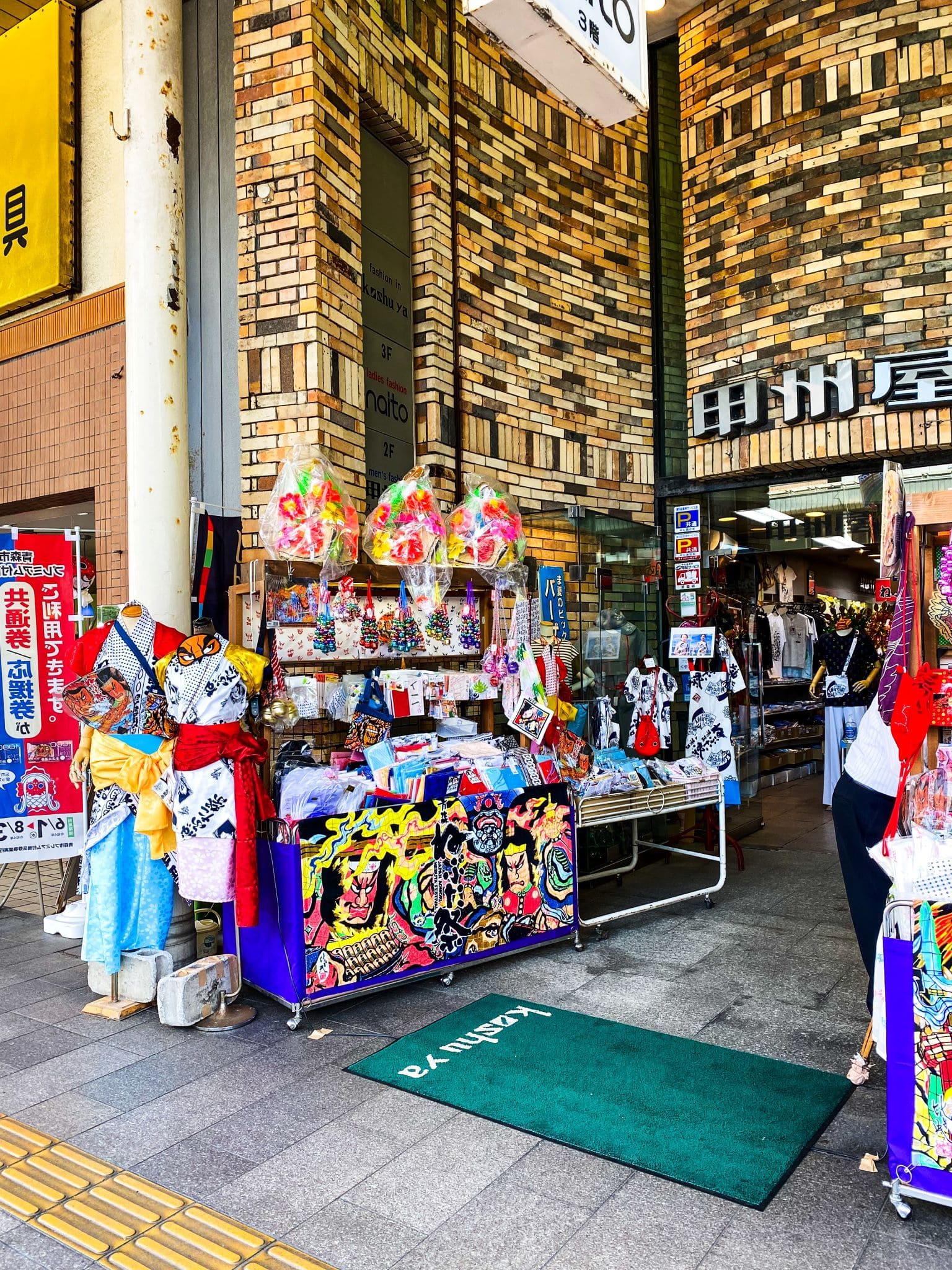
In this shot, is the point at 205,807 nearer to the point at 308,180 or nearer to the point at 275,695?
the point at 275,695

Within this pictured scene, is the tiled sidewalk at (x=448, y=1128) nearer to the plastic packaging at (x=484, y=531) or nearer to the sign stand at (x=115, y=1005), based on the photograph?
the sign stand at (x=115, y=1005)

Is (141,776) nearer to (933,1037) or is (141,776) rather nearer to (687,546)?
(933,1037)

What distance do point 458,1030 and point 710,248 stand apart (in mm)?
6154

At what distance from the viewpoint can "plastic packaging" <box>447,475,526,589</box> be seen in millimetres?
4785

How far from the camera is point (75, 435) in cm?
639

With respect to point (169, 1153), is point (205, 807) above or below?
above

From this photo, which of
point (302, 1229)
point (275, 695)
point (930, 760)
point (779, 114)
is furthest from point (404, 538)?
point (779, 114)

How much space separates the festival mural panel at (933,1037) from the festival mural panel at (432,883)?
2.10 m

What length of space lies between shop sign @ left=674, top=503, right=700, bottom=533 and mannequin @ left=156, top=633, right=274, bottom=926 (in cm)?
460

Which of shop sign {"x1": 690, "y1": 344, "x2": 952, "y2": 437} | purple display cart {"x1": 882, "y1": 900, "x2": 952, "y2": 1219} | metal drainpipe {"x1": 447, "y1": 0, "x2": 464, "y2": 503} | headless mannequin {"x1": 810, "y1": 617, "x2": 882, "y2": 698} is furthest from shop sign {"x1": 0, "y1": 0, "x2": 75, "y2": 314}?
headless mannequin {"x1": 810, "y1": 617, "x2": 882, "y2": 698}

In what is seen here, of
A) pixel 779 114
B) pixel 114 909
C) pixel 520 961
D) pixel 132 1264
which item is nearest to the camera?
pixel 132 1264

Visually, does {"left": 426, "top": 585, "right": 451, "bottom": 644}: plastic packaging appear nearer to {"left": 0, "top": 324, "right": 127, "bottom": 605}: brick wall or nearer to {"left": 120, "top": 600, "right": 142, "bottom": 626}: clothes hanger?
{"left": 120, "top": 600, "right": 142, "bottom": 626}: clothes hanger

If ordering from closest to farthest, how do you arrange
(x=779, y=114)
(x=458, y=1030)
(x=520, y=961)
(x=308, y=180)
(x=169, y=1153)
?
(x=169, y=1153) < (x=458, y=1030) < (x=520, y=961) < (x=308, y=180) < (x=779, y=114)

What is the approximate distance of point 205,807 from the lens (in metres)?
3.80
